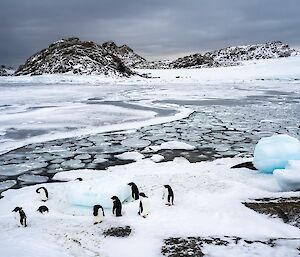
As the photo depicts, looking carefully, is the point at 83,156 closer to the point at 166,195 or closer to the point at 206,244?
the point at 166,195

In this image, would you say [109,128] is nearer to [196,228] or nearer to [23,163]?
[23,163]

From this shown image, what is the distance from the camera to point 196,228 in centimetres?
408

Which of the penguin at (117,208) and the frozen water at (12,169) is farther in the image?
the frozen water at (12,169)

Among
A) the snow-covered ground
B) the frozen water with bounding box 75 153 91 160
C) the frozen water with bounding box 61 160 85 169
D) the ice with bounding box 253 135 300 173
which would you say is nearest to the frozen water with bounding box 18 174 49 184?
the snow-covered ground

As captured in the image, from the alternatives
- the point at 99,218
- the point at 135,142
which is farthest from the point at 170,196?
the point at 135,142

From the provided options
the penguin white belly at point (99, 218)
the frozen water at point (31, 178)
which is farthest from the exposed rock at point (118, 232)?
the frozen water at point (31, 178)

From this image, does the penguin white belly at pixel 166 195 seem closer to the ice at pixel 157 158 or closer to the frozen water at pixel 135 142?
the ice at pixel 157 158

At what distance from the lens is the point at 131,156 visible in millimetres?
7539

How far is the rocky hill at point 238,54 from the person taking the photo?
263 ft

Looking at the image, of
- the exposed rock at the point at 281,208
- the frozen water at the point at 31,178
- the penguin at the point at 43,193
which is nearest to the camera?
the exposed rock at the point at 281,208

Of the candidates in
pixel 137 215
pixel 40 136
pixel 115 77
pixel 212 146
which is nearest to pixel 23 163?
pixel 40 136

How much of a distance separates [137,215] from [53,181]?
219cm

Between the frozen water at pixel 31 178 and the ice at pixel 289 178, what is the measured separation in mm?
3667

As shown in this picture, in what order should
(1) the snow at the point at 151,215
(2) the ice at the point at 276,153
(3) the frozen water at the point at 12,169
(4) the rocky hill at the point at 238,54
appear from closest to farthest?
1. (1) the snow at the point at 151,215
2. (2) the ice at the point at 276,153
3. (3) the frozen water at the point at 12,169
4. (4) the rocky hill at the point at 238,54
